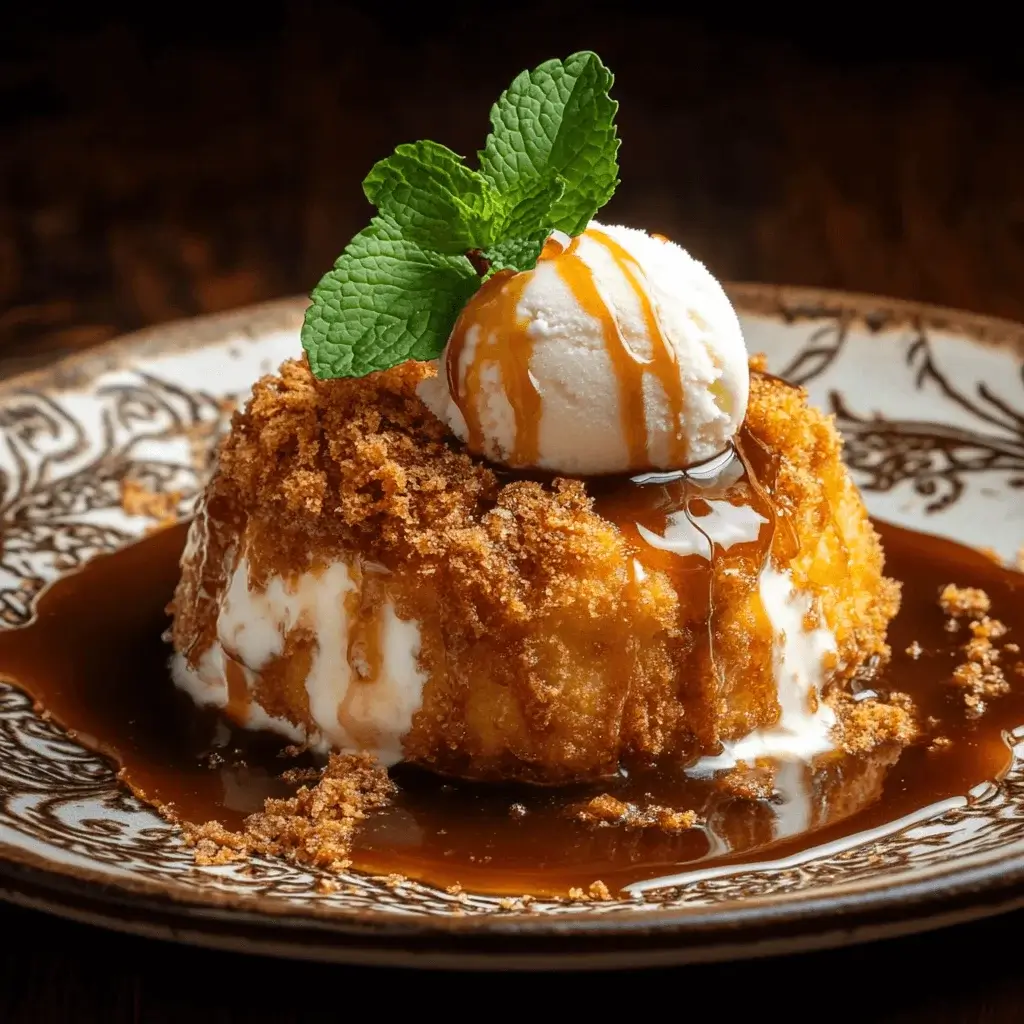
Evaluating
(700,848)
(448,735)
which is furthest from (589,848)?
(448,735)

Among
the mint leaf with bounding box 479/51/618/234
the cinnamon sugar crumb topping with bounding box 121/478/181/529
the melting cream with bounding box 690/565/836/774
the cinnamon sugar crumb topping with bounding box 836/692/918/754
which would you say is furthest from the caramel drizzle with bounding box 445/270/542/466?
the cinnamon sugar crumb topping with bounding box 121/478/181/529

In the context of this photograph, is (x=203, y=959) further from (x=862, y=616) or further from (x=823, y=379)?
(x=823, y=379)

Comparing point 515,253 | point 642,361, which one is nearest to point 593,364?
point 642,361

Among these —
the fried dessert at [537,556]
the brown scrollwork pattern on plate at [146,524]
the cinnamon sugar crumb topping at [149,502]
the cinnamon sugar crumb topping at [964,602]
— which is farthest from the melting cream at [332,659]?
the cinnamon sugar crumb topping at [964,602]

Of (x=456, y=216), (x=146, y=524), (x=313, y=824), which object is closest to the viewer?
(x=313, y=824)

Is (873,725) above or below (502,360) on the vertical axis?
below

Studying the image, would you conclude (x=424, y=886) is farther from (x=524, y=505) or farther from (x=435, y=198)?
(x=435, y=198)
